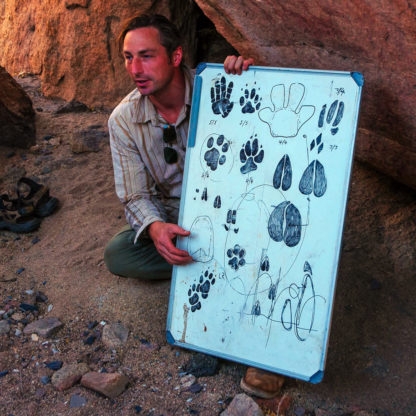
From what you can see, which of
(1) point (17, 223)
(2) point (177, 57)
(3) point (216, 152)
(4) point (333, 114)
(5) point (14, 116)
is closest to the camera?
(4) point (333, 114)

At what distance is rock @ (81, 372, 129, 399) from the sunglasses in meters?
1.05

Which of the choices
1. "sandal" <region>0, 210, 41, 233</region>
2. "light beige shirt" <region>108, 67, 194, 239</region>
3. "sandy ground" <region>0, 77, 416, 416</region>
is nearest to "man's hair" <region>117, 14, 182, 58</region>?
"light beige shirt" <region>108, 67, 194, 239</region>

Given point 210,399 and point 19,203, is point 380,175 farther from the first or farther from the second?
point 19,203

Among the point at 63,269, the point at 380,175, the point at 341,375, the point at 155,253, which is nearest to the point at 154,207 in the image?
the point at 155,253

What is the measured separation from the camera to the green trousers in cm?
292

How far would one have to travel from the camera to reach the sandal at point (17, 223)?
3514mm

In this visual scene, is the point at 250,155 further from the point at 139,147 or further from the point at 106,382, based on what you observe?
the point at 106,382

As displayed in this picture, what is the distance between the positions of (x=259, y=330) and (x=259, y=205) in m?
0.50

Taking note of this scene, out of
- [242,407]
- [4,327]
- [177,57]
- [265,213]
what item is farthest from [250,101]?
[4,327]

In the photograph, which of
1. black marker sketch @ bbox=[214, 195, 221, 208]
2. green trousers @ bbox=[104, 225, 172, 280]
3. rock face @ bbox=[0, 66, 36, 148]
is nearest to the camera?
black marker sketch @ bbox=[214, 195, 221, 208]

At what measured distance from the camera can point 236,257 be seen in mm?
2264

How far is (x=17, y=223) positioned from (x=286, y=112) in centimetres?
210

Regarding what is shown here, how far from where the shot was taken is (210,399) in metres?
2.25

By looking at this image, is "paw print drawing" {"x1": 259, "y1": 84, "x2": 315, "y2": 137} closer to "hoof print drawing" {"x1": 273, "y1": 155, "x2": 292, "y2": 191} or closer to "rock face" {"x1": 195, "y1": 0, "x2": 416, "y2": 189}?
"hoof print drawing" {"x1": 273, "y1": 155, "x2": 292, "y2": 191}
